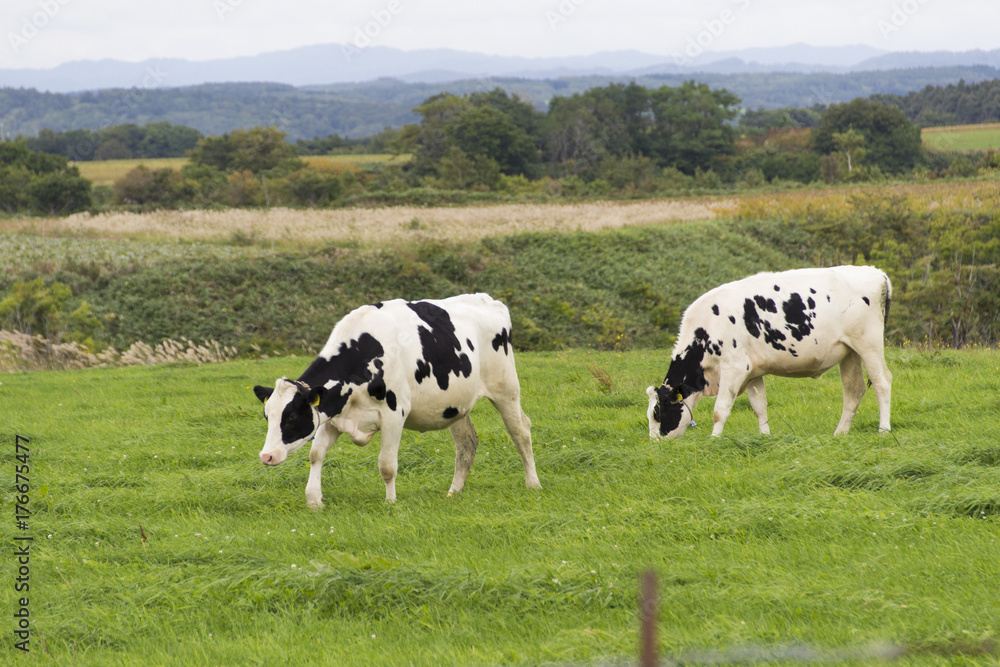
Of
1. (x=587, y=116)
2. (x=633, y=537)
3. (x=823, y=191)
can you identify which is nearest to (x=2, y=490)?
(x=633, y=537)

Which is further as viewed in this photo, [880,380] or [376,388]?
[880,380]

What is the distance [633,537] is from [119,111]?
21408cm

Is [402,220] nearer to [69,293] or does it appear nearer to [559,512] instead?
[69,293]

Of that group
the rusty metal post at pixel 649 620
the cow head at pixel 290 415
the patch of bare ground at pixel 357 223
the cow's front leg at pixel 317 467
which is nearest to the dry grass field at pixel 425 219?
the patch of bare ground at pixel 357 223

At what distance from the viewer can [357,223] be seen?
3994cm

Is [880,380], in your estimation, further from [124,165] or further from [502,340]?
[124,165]

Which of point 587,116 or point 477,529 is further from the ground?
point 587,116

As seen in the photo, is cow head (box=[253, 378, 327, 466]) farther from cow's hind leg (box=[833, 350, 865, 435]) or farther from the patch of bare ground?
the patch of bare ground

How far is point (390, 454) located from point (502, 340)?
183 centimetres

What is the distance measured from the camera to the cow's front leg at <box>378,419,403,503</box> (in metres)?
8.27

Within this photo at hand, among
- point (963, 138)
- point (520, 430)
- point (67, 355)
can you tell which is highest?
point (963, 138)

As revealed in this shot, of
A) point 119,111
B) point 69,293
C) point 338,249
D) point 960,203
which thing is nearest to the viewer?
point 69,293

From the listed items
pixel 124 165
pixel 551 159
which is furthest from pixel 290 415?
pixel 124 165

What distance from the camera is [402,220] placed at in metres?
40.8
